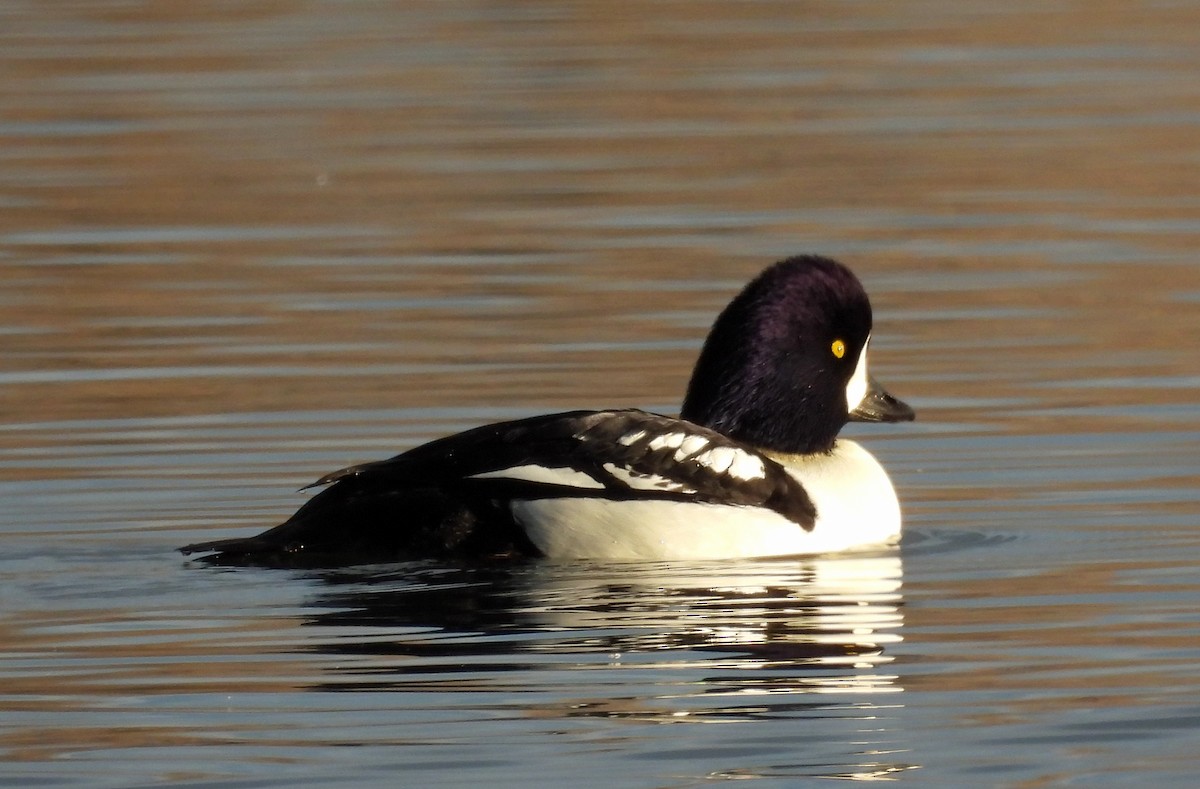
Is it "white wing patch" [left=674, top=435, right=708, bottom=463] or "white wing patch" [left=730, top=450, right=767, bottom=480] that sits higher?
"white wing patch" [left=674, top=435, right=708, bottom=463]

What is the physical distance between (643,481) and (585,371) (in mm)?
3180

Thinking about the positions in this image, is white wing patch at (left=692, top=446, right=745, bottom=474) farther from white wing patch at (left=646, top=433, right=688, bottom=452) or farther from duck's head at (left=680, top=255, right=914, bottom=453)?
duck's head at (left=680, top=255, right=914, bottom=453)

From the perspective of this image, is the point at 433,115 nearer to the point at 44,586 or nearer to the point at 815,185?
the point at 815,185

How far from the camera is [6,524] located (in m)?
10.1

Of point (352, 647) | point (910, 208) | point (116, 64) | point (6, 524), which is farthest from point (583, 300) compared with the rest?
point (116, 64)

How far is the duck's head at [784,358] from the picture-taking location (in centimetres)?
1010

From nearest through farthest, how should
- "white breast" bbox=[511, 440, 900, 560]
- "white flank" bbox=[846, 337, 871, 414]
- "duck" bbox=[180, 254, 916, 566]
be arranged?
1. "duck" bbox=[180, 254, 916, 566]
2. "white breast" bbox=[511, 440, 900, 560]
3. "white flank" bbox=[846, 337, 871, 414]

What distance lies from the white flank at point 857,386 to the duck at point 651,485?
0.29 meters

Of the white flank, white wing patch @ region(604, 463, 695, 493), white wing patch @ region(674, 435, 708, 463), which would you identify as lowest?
white wing patch @ region(604, 463, 695, 493)

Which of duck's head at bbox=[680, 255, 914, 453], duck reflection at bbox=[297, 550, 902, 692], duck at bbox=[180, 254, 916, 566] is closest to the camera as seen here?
duck reflection at bbox=[297, 550, 902, 692]

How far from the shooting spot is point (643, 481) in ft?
31.4

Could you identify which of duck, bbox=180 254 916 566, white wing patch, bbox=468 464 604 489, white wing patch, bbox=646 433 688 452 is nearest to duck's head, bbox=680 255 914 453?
duck, bbox=180 254 916 566

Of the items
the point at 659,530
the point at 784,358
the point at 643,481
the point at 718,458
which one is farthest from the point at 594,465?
the point at 784,358

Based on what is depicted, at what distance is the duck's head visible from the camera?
33.1 ft
